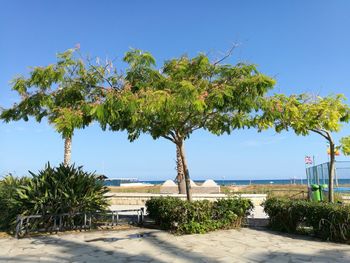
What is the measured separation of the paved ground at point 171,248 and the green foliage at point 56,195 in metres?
1.24

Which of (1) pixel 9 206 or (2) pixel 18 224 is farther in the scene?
(1) pixel 9 206

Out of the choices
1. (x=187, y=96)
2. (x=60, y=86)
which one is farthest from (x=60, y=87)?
(x=187, y=96)

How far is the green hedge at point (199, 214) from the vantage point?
10.0 meters

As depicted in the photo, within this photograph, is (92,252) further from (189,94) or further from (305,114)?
(305,114)

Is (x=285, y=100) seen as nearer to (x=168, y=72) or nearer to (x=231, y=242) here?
(x=168, y=72)

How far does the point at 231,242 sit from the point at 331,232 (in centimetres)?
233

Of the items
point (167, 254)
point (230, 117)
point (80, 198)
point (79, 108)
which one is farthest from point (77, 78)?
point (167, 254)

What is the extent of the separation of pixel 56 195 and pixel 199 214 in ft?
13.6

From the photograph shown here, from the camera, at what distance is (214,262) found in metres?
6.90

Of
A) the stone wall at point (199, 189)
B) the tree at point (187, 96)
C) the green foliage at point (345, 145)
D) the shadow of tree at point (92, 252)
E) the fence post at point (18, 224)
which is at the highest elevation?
the tree at point (187, 96)

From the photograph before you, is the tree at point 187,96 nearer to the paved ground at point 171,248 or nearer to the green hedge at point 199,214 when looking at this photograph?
the green hedge at point 199,214

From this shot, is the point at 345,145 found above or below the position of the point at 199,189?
above

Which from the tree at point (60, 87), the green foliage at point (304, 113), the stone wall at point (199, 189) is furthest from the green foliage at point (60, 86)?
the stone wall at point (199, 189)

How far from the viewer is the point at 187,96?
326 inches
